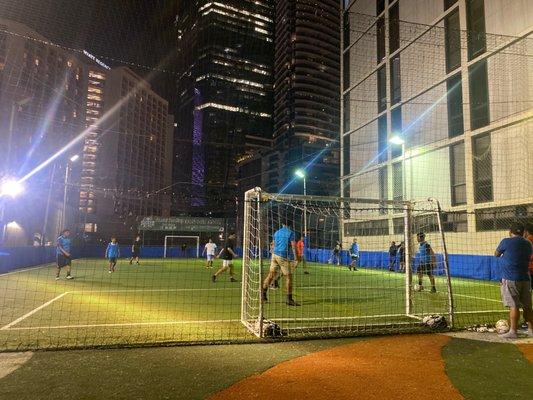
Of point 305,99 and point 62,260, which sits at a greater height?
point 305,99

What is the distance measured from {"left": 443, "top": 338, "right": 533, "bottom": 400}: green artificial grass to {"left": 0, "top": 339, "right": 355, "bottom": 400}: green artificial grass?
1.65m

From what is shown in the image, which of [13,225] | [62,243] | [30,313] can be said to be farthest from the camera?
[13,225]

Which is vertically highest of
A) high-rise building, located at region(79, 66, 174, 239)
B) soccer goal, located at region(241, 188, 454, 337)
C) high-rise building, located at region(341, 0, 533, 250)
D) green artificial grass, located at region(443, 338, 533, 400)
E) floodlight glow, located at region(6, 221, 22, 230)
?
high-rise building, located at region(79, 66, 174, 239)

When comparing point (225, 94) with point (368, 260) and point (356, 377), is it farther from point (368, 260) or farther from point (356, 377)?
point (356, 377)

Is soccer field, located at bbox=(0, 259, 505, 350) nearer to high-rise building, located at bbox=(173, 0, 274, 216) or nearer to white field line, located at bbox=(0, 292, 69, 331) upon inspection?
white field line, located at bbox=(0, 292, 69, 331)

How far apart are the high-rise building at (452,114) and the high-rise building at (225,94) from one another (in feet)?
109

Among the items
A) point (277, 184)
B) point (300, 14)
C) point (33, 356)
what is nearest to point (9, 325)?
point (33, 356)

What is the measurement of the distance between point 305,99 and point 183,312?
444 ft

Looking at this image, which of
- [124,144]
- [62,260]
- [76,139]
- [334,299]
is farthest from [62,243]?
[124,144]

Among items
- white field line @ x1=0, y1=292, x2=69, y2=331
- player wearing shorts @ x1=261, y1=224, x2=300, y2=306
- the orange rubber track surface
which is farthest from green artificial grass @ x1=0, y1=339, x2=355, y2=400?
player wearing shorts @ x1=261, y1=224, x2=300, y2=306

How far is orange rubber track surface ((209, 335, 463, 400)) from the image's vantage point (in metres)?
4.06

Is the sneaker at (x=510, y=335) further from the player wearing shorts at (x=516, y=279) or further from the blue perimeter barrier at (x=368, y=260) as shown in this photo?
the blue perimeter barrier at (x=368, y=260)

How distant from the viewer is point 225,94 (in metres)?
114

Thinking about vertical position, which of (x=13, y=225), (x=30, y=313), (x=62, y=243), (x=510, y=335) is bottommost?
(x=30, y=313)
